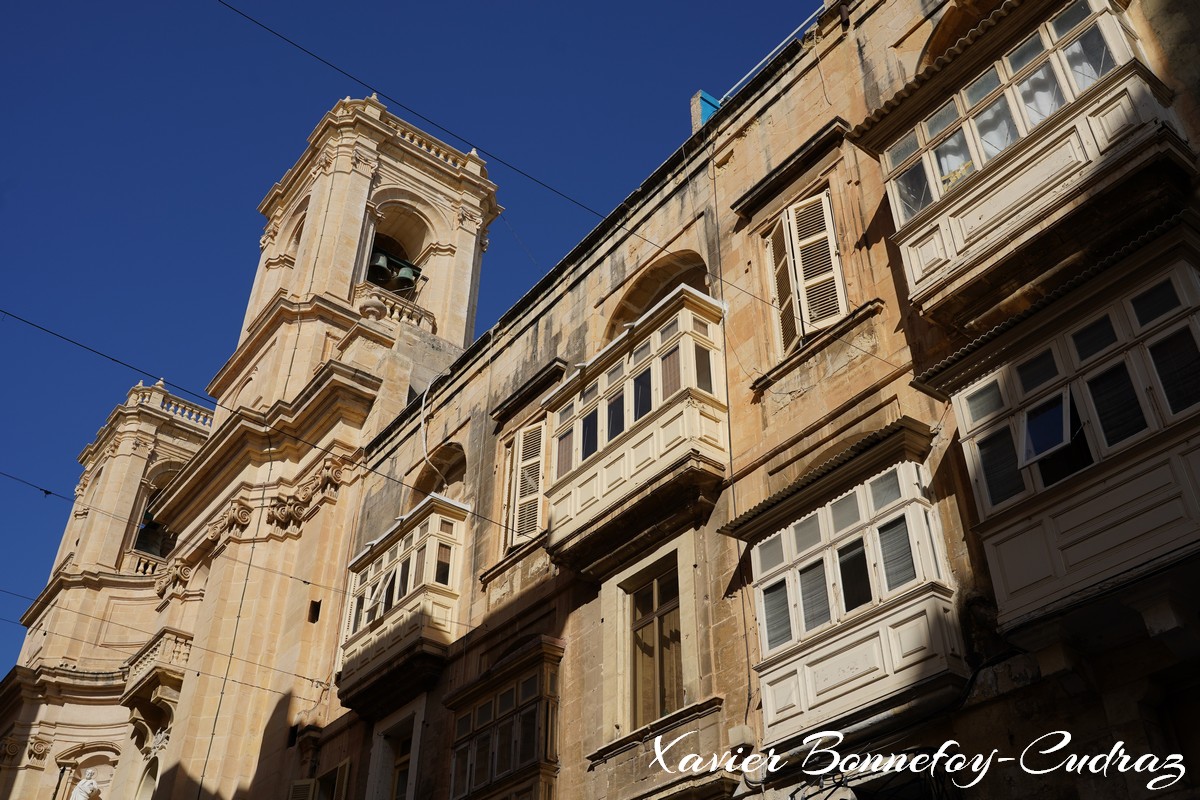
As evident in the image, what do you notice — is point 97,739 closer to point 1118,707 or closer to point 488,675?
point 488,675

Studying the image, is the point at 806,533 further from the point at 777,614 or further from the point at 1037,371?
the point at 1037,371

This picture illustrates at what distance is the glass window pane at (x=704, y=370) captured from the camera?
15930 mm

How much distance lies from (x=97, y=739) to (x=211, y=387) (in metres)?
12.5

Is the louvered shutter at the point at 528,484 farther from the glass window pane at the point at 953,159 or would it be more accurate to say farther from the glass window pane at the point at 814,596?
the glass window pane at the point at 953,159

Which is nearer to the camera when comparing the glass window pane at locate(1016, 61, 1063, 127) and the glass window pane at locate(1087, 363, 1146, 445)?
the glass window pane at locate(1087, 363, 1146, 445)

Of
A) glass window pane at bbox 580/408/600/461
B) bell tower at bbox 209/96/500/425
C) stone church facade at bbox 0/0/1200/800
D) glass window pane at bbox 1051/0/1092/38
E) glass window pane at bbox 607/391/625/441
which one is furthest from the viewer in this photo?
bell tower at bbox 209/96/500/425

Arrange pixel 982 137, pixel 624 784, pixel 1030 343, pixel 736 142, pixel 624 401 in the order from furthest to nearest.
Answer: pixel 736 142
pixel 624 401
pixel 624 784
pixel 982 137
pixel 1030 343

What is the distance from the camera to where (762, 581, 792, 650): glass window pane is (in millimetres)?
12422

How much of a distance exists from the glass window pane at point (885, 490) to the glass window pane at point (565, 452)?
6.22 meters

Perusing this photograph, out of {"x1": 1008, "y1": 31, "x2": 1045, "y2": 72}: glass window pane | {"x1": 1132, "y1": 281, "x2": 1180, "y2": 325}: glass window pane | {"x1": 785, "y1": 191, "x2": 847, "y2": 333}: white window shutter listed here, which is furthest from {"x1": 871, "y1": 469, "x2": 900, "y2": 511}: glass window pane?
{"x1": 1008, "y1": 31, "x2": 1045, "y2": 72}: glass window pane

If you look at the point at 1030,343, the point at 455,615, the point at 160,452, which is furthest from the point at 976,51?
the point at 160,452

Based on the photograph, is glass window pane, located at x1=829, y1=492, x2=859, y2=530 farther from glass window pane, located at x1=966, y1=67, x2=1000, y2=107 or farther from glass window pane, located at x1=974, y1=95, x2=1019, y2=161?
glass window pane, located at x1=966, y1=67, x2=1000, y2=107

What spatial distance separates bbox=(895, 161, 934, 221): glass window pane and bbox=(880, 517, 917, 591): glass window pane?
3.61 m

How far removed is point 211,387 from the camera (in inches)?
1441
